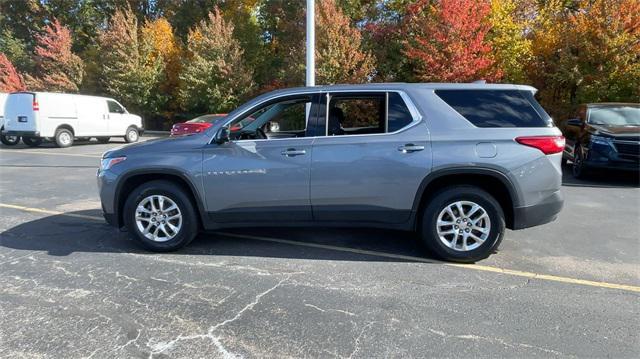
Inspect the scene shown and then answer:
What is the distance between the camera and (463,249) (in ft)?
15.1

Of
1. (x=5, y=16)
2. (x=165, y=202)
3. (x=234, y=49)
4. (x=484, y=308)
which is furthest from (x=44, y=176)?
(x=5, y=16)

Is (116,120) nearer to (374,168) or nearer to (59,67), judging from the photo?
(59,67)

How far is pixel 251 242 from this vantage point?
17.5 feet

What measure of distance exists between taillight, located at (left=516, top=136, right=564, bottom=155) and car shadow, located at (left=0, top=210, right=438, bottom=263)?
4.98 ft

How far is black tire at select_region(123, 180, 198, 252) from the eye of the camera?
485 cm

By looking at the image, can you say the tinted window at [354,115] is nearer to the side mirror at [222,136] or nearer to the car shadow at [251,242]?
the side mirror at [222,136]

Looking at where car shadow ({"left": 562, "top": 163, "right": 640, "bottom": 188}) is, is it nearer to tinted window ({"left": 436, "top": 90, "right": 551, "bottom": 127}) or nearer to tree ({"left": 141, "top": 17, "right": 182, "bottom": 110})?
tinted window ({"left": 436, "top": 90, "right": 551, "bottom": 127})

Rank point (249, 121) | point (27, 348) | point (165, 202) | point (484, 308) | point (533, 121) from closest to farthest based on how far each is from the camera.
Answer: point (27, 348), point (484, 308), point (533, 121), point (165, 202), point (249, 121)

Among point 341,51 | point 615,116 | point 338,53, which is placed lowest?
Answer: point 615,116

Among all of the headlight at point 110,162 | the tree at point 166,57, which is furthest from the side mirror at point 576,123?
the tree at point 166,57

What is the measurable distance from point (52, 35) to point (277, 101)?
101ft

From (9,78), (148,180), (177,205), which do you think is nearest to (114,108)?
(148,180)

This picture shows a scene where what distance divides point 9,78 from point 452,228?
35.0m

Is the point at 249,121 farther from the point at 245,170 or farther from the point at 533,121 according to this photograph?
the point at 533,121
